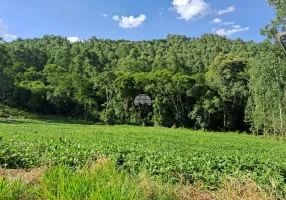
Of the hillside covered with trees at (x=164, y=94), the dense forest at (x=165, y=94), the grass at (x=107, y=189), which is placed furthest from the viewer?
the hillside covered with trees at (x=164, y=94)

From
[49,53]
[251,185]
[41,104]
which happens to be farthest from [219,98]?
[49,53]

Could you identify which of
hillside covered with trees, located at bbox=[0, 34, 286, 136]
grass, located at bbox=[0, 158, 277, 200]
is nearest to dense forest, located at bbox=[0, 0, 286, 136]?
hillside covered with trees, located at bbox=[0, 34, 286, 136]

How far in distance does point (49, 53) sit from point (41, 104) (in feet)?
116

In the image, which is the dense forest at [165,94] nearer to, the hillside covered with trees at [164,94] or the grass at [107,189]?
the hillside covered with trees at [164,94]

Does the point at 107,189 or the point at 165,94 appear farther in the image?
the point at 165,94

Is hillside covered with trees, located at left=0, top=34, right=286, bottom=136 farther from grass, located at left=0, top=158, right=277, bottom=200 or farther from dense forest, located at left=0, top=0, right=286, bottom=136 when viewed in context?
grass, located at left=0, top=158, right=277, bottom=200

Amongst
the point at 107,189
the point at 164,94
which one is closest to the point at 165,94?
the point at 164,94

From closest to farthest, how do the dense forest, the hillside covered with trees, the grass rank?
the grass < the dense forest < the hillside covered with trees

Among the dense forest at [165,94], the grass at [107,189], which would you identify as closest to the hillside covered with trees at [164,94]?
the dense forest at [165,94]

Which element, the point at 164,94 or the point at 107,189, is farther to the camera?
the point at 164,94

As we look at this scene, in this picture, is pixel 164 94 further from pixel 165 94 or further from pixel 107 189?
pixel 107 189

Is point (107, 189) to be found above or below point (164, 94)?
below

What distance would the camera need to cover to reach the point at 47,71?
194 ft

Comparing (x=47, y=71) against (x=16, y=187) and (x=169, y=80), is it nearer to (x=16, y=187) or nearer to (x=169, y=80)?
(x=169, y=80)
